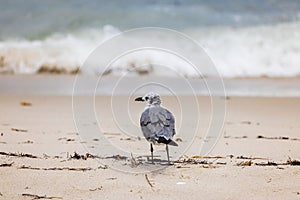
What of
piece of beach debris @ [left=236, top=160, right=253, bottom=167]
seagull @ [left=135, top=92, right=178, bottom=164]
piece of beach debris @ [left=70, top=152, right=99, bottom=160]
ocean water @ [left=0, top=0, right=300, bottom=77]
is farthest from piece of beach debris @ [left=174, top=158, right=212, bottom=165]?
ocean water @ [left=0, top=0, right=300, bottom=77]

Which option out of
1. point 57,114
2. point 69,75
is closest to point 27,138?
point 57,114

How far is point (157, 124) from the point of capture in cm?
348

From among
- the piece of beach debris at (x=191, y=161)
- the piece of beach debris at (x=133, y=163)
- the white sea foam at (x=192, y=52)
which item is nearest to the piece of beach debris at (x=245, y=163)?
the piece of beach debris at (x=191, y=161)

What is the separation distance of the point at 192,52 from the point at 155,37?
6.92 feet

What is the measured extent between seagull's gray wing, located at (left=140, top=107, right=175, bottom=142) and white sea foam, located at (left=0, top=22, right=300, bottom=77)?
5.97 m

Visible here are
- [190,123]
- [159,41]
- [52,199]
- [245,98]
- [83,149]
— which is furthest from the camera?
[159,41]

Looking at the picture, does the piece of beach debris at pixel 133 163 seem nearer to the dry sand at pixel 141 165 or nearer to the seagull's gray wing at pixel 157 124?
the dry sand at pixel 141 165

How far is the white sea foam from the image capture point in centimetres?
1055

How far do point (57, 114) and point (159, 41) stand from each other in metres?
5.73

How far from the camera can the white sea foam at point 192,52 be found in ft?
34.6

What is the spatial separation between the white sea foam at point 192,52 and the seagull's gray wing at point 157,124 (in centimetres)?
597

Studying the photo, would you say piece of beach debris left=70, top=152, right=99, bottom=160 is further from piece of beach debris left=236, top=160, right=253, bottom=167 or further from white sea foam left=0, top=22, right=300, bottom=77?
white sea foam left=0, top=22, right=300, bottom=77

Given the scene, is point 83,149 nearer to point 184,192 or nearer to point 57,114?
point 184,192

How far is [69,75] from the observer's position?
35.0 ft
